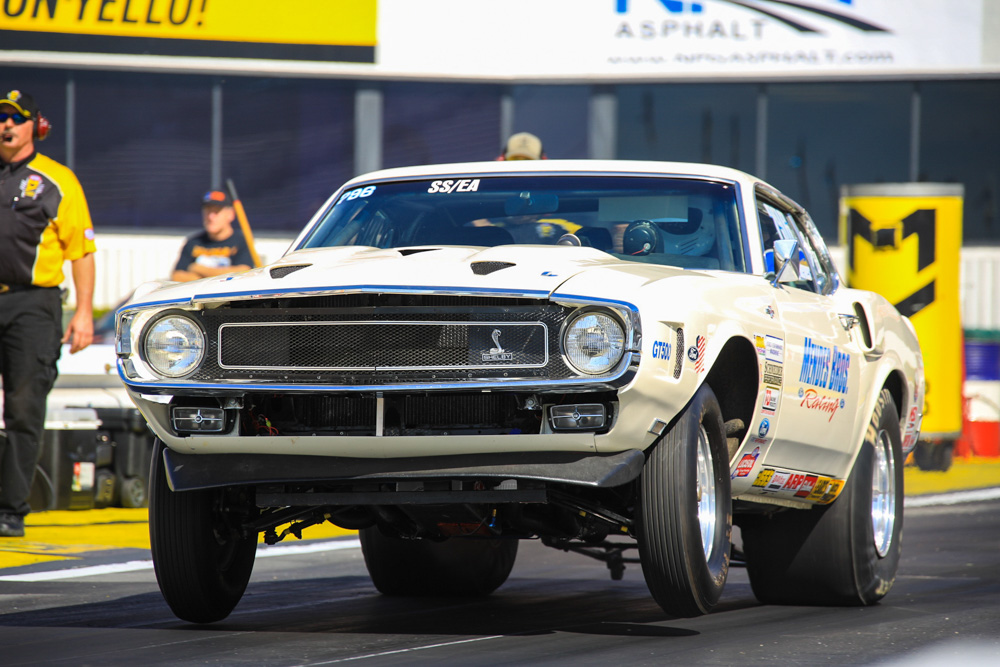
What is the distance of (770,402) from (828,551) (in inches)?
42.5

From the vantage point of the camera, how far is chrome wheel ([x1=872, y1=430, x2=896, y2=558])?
6.82m

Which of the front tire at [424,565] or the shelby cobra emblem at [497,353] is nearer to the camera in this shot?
the shelby cobra emblem at [497,353]

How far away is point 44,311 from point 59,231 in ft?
1.46

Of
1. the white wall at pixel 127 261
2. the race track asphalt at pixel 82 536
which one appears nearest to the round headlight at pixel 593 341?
the race track asphalt at pixel 82 536

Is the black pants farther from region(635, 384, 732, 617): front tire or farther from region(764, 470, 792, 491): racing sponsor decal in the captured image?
region(635, 384, 732, 617): front tire

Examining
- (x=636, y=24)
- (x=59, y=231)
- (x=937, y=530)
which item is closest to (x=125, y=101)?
(x=636, y=24)

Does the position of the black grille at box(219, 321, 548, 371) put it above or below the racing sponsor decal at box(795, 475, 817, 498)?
above

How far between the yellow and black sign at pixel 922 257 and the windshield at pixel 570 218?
400 inches

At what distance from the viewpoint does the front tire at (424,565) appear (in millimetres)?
6828

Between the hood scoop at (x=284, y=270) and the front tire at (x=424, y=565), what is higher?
the hood scoop at (x=284, y=270)

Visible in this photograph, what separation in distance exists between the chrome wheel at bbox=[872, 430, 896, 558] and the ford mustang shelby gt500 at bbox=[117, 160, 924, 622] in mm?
778

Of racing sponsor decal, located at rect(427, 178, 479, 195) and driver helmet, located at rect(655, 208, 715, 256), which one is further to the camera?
racing sponsor decal, located at rect(427, 178, 479, 195)

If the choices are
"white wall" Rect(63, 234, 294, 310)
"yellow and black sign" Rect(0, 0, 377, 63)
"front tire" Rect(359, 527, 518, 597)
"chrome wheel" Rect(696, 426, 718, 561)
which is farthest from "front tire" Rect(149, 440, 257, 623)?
"yellow and black sign" Rect(0, 0, 377, 63)

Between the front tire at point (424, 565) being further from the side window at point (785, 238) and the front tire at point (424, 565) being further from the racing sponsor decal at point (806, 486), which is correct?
the side window at point (785, 238)
